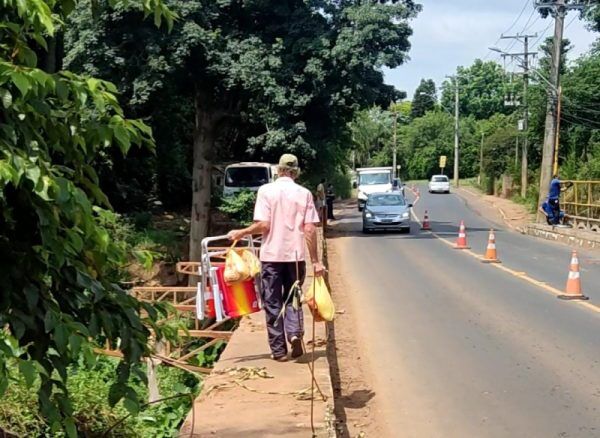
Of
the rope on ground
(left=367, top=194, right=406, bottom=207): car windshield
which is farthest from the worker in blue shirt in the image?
the rope on ground

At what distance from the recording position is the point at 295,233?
6562mm

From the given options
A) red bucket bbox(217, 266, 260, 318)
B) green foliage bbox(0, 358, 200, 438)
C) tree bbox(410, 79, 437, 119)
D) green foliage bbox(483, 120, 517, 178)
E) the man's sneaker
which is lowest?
green foliage bbox(0, 358, 200, 438)

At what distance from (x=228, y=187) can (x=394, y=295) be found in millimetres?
16511

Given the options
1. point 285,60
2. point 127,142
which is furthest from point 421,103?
point 127,142

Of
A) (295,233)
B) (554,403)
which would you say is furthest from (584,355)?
(295,233)

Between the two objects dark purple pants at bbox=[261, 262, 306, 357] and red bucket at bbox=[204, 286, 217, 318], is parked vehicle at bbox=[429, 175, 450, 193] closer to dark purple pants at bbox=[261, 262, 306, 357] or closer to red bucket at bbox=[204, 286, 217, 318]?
red bucket at bbox=[204, 286, 217, 318]

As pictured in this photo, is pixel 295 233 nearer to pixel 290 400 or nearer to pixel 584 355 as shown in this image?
pixel 290 400

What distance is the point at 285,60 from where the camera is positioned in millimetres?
24797

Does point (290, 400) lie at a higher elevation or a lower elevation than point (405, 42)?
lower

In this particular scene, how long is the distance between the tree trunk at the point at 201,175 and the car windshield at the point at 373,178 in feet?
62.1

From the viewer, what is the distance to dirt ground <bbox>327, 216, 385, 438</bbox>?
20.8ft

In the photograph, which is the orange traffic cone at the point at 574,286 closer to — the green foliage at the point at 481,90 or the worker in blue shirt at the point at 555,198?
the worker in blue shirt at the point at 555,198

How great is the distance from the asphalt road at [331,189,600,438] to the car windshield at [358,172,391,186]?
27.0 m

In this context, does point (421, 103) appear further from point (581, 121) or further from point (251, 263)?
point (251, 263)
